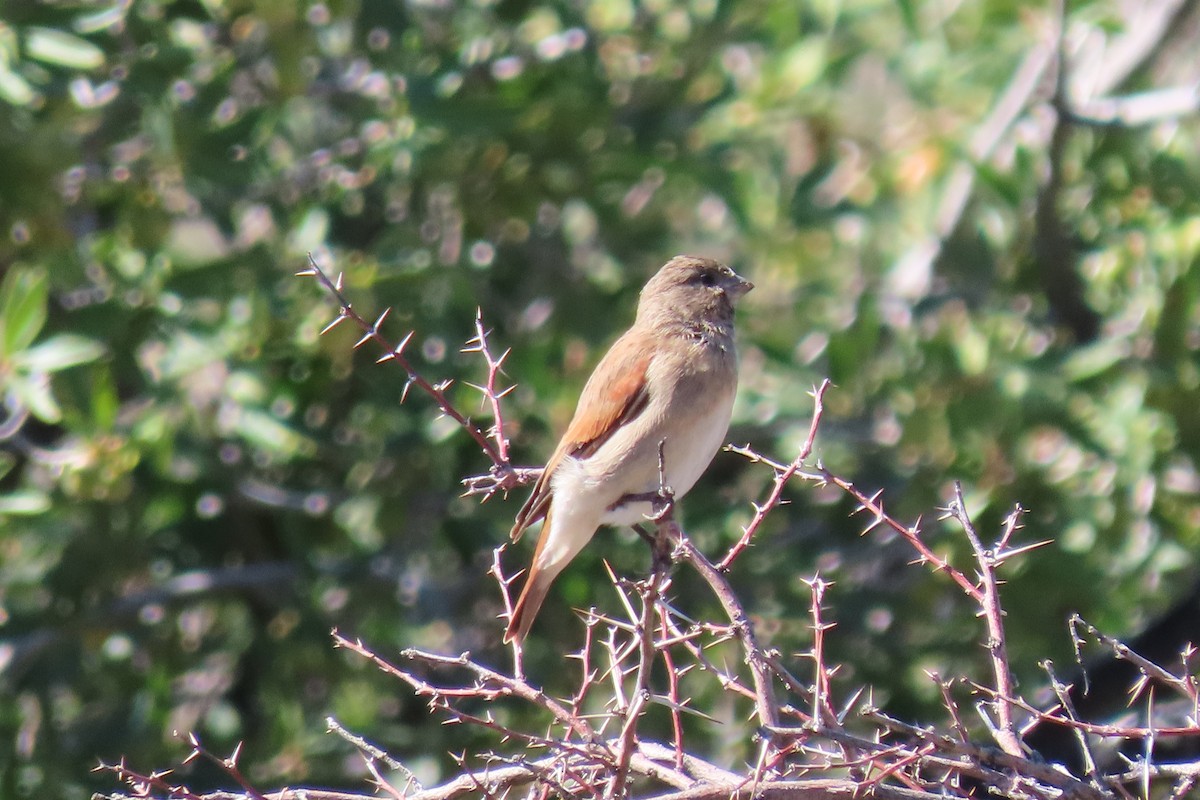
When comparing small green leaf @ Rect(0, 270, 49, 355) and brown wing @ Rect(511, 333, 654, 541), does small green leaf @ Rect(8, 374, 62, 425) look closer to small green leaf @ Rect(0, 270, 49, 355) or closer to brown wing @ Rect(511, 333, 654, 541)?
small green leaf @ Rect(0, 270, 49, 355)

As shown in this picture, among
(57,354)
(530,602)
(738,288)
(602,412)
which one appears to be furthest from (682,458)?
(57,354)

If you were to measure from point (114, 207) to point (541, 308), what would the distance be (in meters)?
1.86

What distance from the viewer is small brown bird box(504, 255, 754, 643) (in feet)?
14.8

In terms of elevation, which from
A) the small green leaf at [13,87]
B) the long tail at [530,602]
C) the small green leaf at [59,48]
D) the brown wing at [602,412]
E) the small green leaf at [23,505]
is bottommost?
the small green leaf at [23,505]

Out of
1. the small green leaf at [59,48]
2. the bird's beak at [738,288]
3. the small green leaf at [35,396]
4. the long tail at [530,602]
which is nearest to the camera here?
the long tail at [530,602]

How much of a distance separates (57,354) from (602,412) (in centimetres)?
182

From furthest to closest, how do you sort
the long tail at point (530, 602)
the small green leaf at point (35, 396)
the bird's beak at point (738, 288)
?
the bird's beak at point (738, 288)
the small green leaf at point (35, 396)
the long tail at point (530, 602)

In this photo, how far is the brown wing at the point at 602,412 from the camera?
15.0 ft

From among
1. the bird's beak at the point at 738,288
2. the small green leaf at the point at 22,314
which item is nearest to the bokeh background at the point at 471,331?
the small green leaf at the point at 22,314

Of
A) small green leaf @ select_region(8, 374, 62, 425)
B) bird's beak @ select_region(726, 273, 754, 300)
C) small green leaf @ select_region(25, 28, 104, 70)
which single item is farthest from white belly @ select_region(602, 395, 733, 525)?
small green leaf @ select_region(25, 28, 104, 70)

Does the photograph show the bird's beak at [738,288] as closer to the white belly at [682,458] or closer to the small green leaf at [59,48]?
the white belly at [682,458]

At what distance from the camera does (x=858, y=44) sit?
671 cm

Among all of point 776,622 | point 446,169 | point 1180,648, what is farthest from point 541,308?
point 1180,648

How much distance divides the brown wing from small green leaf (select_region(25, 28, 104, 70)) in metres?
2.00
